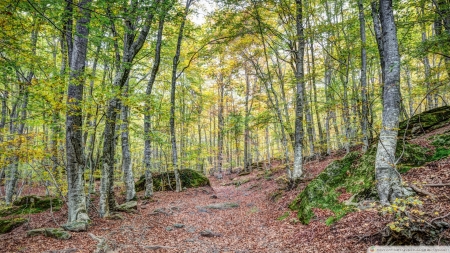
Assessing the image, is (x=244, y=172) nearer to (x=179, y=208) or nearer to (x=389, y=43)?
(x=179, y=208)

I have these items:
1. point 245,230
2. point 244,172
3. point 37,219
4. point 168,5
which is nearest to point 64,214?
point 37,219

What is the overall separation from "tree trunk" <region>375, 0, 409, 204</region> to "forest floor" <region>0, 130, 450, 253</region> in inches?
22.0

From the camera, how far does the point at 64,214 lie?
10.1m

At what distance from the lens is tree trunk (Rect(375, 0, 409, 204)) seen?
16.3 ft

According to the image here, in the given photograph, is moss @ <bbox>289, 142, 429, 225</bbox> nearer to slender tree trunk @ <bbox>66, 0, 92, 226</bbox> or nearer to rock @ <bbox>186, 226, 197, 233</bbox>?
rock @ <bbox>186, 226, 197, 233</bbox>

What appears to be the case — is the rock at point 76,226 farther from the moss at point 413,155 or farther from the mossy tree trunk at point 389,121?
the moss at point 413,155

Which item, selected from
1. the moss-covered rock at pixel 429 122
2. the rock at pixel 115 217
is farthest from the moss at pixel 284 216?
the rock at pixel 115 217

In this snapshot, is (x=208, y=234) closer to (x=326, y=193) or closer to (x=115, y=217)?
(x=115, y=217)

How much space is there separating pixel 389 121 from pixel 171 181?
15.1 meters

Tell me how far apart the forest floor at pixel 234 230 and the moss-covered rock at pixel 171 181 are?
6160 mm

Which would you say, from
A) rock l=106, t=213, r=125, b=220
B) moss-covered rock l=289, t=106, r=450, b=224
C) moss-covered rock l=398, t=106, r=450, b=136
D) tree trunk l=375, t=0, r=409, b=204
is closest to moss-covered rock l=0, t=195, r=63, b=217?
rock l=106, t=213, r=125, b=220

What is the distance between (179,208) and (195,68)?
13076 mm

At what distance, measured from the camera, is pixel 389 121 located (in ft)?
17.3

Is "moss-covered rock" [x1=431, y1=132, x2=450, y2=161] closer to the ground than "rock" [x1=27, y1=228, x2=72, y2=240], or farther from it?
farther from it
